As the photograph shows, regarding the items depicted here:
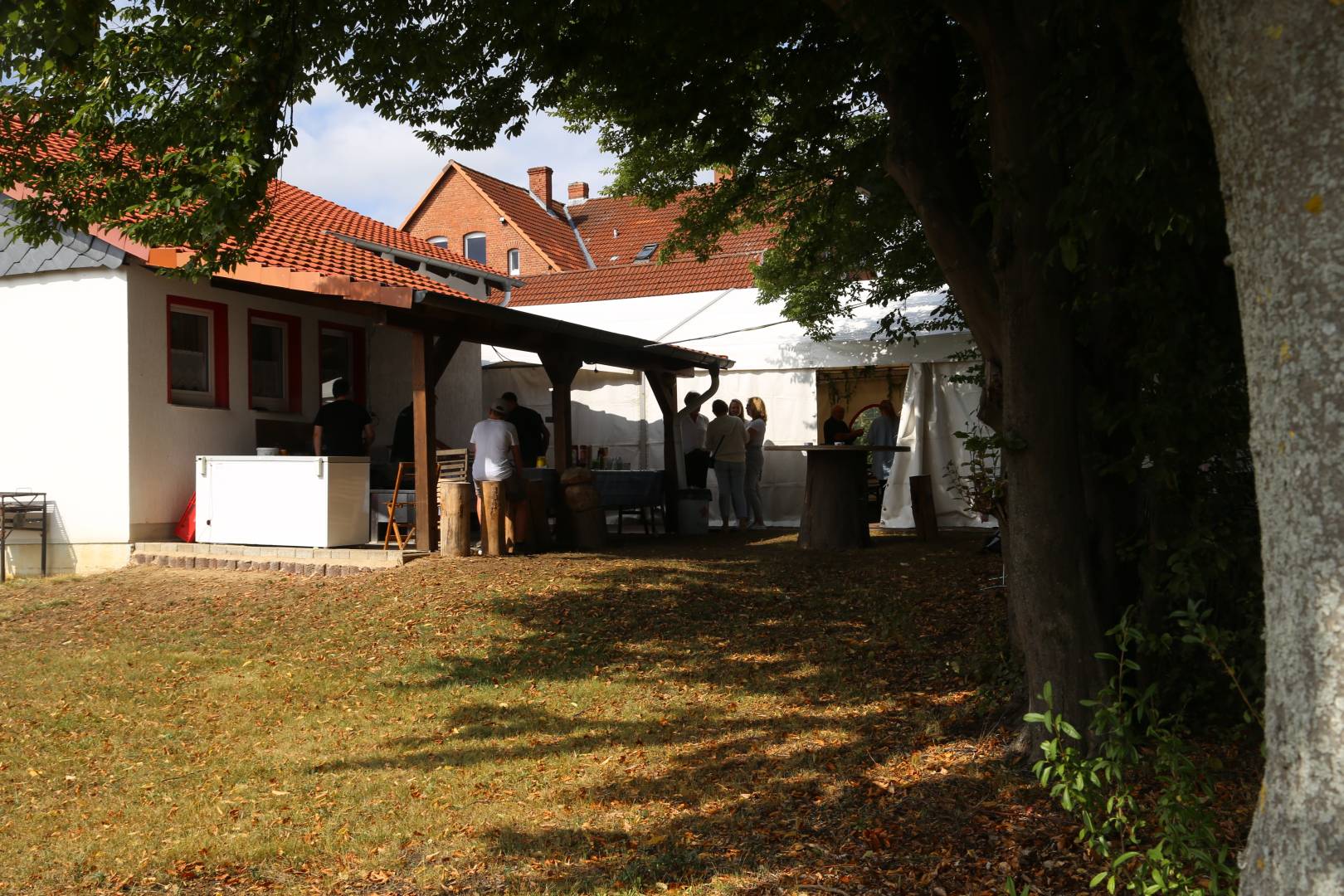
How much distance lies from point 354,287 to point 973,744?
7.51m

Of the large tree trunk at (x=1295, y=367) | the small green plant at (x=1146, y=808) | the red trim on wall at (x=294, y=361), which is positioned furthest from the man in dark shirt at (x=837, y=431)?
the large tree trunk at (x=1295, y=367)

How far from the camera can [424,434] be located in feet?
38.3

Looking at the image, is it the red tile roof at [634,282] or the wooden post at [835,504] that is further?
the red tile roof at [634,282]

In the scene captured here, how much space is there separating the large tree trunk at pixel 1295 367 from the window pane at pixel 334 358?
1396 cm

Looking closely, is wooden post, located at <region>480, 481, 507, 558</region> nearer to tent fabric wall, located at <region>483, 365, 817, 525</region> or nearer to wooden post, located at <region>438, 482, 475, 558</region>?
wooden post, located at <region>438, 482, 475, 558</region>

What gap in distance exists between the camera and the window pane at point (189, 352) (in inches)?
513

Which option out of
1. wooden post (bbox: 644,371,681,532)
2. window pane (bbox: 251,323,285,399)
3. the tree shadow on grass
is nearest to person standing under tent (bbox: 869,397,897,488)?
wooden post (bbox: 644,371,681,532)

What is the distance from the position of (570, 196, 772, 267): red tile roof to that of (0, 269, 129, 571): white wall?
2514 centimetres

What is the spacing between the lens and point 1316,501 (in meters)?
2.23

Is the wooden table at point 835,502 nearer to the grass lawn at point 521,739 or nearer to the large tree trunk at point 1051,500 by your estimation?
the grass lawn at point 521,739

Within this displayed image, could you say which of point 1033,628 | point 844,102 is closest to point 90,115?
point 844,102

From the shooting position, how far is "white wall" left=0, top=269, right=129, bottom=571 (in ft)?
40.0

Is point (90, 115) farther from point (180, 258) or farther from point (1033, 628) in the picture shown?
point (1033, 628)

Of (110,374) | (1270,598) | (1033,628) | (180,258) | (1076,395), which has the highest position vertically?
(180,258)
